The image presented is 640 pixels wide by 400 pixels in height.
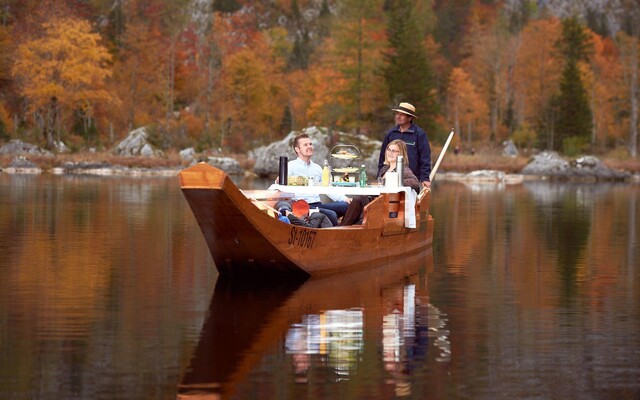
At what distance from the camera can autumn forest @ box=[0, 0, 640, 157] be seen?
3051 inches

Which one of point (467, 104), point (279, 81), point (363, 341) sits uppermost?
point (279, 81)

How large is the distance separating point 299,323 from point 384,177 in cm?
576

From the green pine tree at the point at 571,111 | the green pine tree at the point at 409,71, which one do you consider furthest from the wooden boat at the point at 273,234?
the green pine tree at the point at 571,111

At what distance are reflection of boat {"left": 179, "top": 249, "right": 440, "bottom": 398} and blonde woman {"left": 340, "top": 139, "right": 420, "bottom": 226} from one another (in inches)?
29.8

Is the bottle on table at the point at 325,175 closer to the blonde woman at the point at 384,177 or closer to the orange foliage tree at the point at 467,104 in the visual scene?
the blonde woman at the point at 384,177

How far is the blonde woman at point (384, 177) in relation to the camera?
16688 millimetres

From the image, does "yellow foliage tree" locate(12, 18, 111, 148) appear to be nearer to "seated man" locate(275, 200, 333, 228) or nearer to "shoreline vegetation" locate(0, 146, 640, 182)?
"shoreline vegetation" locate(0, 146, 640, 182)

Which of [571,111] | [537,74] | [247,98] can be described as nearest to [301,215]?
[571,111]

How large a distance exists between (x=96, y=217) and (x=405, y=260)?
1018cm

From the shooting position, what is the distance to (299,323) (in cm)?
1198

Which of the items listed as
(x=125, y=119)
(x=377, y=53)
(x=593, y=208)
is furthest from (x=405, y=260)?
(x=125, y=119)

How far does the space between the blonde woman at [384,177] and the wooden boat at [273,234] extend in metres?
0.27

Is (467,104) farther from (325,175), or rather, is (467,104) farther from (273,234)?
(273,234)

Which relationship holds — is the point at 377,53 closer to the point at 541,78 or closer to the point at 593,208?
the point at 541,78
